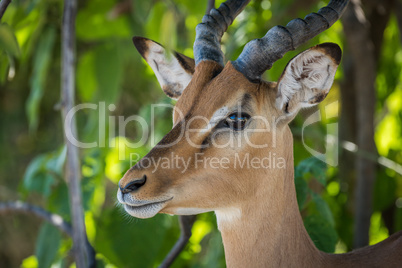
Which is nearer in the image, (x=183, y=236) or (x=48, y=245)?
(x=183, y=236)

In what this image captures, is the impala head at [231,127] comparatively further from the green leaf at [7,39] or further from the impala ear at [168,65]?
the green leaf at [7,39]

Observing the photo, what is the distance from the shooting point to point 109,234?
491cm

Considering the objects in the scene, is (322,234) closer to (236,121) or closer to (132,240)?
(236,121)

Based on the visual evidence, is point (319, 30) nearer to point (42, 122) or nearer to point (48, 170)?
point (48, 170)

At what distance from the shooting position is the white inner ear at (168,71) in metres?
3.72

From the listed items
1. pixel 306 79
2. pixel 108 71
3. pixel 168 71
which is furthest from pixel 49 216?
pixel 108 71

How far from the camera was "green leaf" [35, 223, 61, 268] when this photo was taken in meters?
4.64

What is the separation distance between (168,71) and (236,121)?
80 centimetres

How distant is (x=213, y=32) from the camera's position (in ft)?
11.3

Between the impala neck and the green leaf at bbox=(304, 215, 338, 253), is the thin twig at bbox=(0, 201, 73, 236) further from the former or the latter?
the green leaf at bbox=(304, 215, 338, 253)

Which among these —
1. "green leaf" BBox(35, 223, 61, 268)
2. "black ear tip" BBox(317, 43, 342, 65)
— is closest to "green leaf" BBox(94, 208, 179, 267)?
"green leaf" BBox(35, 223, 61, 268)

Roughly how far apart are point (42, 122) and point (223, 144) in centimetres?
738

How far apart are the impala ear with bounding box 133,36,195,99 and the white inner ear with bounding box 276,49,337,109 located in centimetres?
73

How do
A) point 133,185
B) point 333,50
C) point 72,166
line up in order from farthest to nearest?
point 72,166
point 333,50
point 133,185
